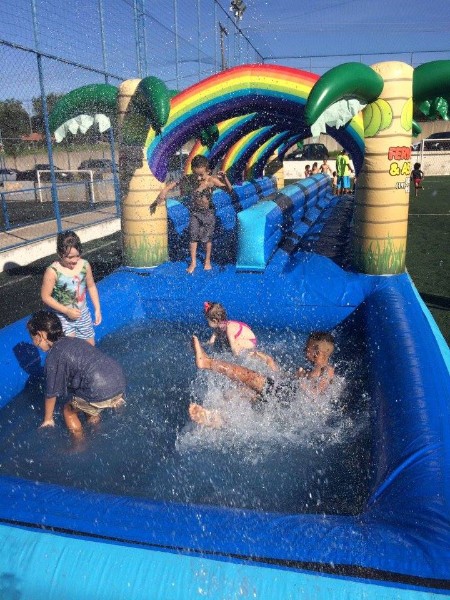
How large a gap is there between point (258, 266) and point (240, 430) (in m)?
2.34

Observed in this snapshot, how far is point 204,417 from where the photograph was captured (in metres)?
3.09

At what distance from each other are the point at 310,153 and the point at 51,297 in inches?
896

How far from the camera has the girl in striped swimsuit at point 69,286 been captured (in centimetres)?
338

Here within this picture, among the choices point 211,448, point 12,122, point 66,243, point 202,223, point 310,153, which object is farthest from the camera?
point 310,153

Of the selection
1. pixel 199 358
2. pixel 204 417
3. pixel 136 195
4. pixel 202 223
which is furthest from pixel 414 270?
pixel 204 417

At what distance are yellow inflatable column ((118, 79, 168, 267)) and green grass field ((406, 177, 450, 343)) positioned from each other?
9.68 feet

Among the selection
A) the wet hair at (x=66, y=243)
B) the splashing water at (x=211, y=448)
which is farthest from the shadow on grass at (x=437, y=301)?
the wet hair at (x=66, y=243)

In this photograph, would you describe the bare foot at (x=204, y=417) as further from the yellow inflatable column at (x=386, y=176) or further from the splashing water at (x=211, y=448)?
the yellow inflatable column at (x=386, y=176)

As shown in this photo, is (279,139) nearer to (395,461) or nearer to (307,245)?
(307,245)

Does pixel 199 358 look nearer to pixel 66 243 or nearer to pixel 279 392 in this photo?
pixel 279 392

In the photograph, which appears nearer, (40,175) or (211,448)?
(211,448)

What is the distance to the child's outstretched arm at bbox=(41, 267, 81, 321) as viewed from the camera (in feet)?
11.1

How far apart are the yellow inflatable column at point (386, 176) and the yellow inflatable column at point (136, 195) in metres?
A: 2.15


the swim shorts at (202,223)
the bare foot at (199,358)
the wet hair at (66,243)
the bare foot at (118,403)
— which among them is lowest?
the bare foot at (118,403)
